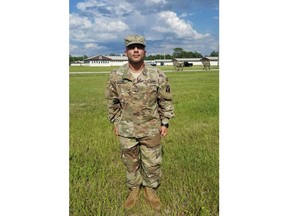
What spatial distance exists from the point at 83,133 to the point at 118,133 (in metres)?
0.42

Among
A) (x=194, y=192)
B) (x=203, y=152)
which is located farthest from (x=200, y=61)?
(x=194, y=192)

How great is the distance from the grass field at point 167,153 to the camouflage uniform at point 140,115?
180 millimetres

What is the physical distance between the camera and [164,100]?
9.50 feet

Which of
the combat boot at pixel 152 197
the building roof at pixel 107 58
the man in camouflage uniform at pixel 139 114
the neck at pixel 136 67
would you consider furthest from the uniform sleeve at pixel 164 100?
the combat boot at pixel 152 197

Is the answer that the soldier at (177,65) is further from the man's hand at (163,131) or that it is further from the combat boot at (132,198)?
the combat boot at (132,198)

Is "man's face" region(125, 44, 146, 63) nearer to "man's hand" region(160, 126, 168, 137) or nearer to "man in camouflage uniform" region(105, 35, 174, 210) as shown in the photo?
"man in camouflage uniform" region(105, 35, 174, 210)

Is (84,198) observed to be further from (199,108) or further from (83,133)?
(199,108)

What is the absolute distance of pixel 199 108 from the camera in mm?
3307

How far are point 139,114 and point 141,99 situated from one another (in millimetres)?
124

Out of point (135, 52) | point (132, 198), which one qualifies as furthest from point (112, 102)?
point (132, 198)

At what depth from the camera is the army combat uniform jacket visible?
283cm

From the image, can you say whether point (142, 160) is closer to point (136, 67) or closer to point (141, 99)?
point (141, 99)

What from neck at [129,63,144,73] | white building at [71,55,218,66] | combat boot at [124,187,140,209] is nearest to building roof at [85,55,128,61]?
white building at [71,55,218,66]

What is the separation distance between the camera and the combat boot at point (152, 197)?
2.95 m
